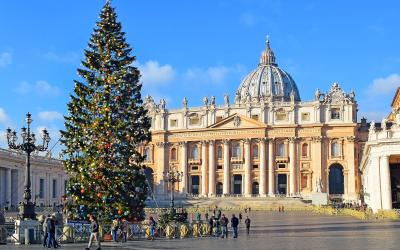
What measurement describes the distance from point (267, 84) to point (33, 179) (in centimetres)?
6789

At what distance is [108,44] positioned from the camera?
2942 centimetres

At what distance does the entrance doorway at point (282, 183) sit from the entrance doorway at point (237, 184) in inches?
229

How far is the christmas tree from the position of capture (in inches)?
1094

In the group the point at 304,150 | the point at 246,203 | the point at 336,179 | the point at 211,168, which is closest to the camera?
the point at 246,203

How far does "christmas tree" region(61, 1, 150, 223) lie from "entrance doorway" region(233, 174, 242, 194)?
226 ft

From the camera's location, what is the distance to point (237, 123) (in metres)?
97.4

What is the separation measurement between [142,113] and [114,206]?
4301 millimetres

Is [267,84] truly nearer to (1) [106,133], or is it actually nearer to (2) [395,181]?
(2) [395,181]

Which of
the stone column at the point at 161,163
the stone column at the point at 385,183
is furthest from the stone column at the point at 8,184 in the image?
the stone column at the point at 385,183

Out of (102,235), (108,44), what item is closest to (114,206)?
(102,235)

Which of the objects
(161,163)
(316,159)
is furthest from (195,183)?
(316,159)

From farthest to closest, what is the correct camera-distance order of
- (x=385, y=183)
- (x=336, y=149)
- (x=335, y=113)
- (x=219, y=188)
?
(x=219, y=188) < (x=335, y=113) < (x=336, y=149) < (x=385, y=183)

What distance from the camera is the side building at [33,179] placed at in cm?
7006

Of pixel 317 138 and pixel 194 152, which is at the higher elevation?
pixel 317 138
